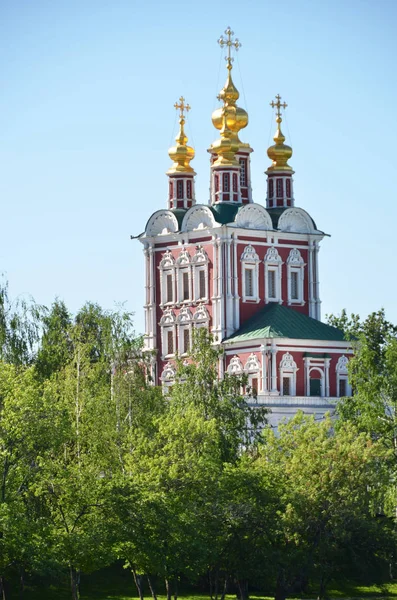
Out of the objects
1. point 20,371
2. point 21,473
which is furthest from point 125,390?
point 21,473

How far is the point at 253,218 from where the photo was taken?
75812 millimetres

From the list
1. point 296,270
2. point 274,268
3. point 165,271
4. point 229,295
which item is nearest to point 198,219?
point 165,271

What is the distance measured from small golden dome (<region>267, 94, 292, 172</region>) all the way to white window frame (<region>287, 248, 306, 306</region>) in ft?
14.2

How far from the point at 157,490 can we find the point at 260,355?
1069 inches

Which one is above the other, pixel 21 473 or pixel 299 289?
pixel 299 289

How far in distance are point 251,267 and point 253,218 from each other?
205 cm

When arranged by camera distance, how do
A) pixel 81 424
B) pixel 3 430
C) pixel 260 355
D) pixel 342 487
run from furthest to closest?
1. pixel 260 355
2. pixel 81 424
3. pixel 342 487
4. pixel 3 430

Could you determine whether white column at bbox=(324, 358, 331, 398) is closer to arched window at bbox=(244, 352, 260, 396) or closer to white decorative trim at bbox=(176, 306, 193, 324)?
arched window at bbox=(244, 352, 260, 396)

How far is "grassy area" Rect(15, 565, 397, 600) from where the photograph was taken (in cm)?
5178

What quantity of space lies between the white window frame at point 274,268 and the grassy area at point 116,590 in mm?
21962

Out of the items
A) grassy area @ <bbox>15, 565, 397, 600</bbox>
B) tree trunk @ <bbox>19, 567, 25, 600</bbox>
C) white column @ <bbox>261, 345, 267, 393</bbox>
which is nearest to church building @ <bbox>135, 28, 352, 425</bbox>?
white column @ <bbox>261, 345, 267, 393</bbox>

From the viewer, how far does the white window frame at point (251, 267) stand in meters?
75.2

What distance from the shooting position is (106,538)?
4331 cm

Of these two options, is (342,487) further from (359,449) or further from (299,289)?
(299,289)
